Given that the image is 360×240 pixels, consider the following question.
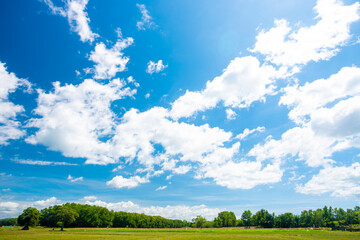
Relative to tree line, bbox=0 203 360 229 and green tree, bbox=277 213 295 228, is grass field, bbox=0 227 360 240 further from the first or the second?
green tree, bbox=277 213 295 228

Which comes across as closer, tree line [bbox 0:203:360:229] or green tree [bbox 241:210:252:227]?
tree line [bbox 0:203:360:229]

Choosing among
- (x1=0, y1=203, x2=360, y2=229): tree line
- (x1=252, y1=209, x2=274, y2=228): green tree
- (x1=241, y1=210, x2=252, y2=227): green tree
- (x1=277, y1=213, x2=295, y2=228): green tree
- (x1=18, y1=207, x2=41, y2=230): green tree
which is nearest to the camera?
(x1=18, y1=207, x2=41, y2=230): green tree

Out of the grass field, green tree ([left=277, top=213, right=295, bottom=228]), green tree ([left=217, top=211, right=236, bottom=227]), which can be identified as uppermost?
the grass field

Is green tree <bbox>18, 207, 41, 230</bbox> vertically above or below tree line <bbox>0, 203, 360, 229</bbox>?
above

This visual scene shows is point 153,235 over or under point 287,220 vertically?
over

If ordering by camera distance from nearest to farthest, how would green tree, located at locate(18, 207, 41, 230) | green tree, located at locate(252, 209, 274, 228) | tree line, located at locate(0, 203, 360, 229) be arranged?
green tree, located at locate(18, 207, 41, 230), tree line, located at locate(0, 203, 360, 229), green tree, located at locate(252, 209, 274, 228)

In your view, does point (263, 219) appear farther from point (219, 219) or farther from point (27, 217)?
point (27, 217)

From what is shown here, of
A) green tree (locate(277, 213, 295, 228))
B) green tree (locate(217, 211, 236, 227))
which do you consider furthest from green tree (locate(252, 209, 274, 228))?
green tree (locate(217, 211, 236, 227))

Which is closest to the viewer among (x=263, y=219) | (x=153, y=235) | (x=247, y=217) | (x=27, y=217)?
(x=153, y=235)

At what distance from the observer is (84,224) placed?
143 meters

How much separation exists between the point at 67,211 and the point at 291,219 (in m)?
158

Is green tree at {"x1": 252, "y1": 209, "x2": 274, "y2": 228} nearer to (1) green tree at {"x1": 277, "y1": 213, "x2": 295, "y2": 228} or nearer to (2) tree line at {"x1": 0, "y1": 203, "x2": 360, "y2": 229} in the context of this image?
(2) tree line at {"x1": 0, "y1": 203, "x2": 360, "y2": 229}

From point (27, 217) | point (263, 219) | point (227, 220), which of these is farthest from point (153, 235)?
point (227, 220)

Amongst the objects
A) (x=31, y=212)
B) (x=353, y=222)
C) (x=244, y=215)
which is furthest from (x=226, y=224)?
(x=31, y=212)
